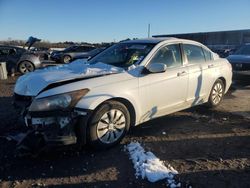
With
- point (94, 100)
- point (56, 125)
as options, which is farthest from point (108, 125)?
point (56, 125)

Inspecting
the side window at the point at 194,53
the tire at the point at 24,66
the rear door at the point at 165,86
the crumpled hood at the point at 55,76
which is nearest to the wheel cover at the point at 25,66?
the tire at the point at 24,66

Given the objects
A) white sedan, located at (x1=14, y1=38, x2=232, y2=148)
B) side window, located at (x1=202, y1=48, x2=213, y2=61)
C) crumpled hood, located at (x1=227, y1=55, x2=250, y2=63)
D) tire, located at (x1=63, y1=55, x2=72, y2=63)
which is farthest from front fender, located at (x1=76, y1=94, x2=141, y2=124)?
tire, located at (x1=63, y1=55, x2=72, y2=63)

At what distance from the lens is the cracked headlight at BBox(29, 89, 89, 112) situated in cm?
430

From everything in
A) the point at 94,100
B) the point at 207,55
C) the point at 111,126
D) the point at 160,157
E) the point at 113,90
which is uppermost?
the point at 207,55

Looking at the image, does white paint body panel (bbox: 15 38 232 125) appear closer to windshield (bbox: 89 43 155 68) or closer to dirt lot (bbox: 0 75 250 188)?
windshield (bbox: 89 43 155 68)

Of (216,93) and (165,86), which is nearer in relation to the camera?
(165,86)

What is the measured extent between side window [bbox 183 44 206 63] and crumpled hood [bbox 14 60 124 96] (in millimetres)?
1713

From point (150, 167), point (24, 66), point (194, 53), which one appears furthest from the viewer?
point (24, 66)

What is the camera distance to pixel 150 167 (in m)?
4.16

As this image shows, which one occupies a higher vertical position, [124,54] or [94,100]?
[124,54]

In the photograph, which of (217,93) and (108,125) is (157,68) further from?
(217,93)

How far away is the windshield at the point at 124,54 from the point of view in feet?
18.4

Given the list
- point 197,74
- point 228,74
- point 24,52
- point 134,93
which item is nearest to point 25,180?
point 134,93

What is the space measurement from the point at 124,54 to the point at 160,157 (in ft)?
7.24
